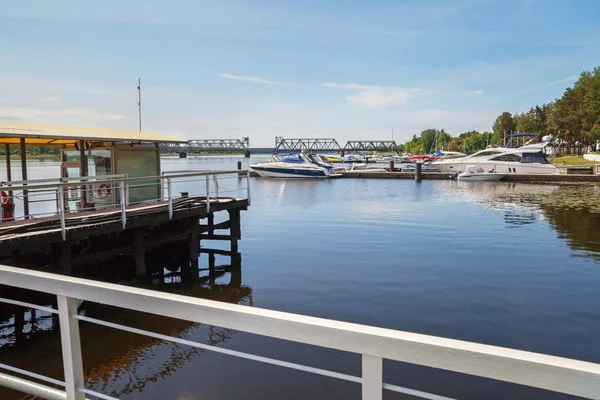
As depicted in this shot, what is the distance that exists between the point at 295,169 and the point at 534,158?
85.4ft

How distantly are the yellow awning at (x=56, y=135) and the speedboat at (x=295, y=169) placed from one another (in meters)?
40.0

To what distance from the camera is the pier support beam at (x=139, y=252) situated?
1248cm

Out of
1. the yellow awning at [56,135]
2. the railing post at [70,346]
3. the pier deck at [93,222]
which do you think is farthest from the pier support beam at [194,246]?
the railing post at [70,346]

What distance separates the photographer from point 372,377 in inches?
65.9

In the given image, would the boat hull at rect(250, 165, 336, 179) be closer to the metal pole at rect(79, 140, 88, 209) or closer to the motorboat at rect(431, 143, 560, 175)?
the motorboat at rect(431, 143, 560, 175)

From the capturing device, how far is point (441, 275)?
1401 cm

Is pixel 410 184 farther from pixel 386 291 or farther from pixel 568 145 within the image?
pixel 568 145

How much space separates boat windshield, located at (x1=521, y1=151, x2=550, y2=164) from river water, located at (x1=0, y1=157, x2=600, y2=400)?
25.8 metres

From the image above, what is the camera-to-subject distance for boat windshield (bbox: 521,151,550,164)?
4916cm

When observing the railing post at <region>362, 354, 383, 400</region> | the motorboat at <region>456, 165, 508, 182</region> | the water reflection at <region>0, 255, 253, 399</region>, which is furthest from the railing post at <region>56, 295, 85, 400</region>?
the motorboat at <region>456, 165, 508, 182</region>

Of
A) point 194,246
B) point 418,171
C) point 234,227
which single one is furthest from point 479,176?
point 194,246

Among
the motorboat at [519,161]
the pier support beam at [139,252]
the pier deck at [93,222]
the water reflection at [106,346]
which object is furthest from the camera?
the motorboat at [519,161]

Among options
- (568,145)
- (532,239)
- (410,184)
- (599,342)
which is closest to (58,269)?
(599,342)

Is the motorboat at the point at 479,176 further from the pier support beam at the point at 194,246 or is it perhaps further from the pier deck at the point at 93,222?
the pier support beam at the point at 194,246
